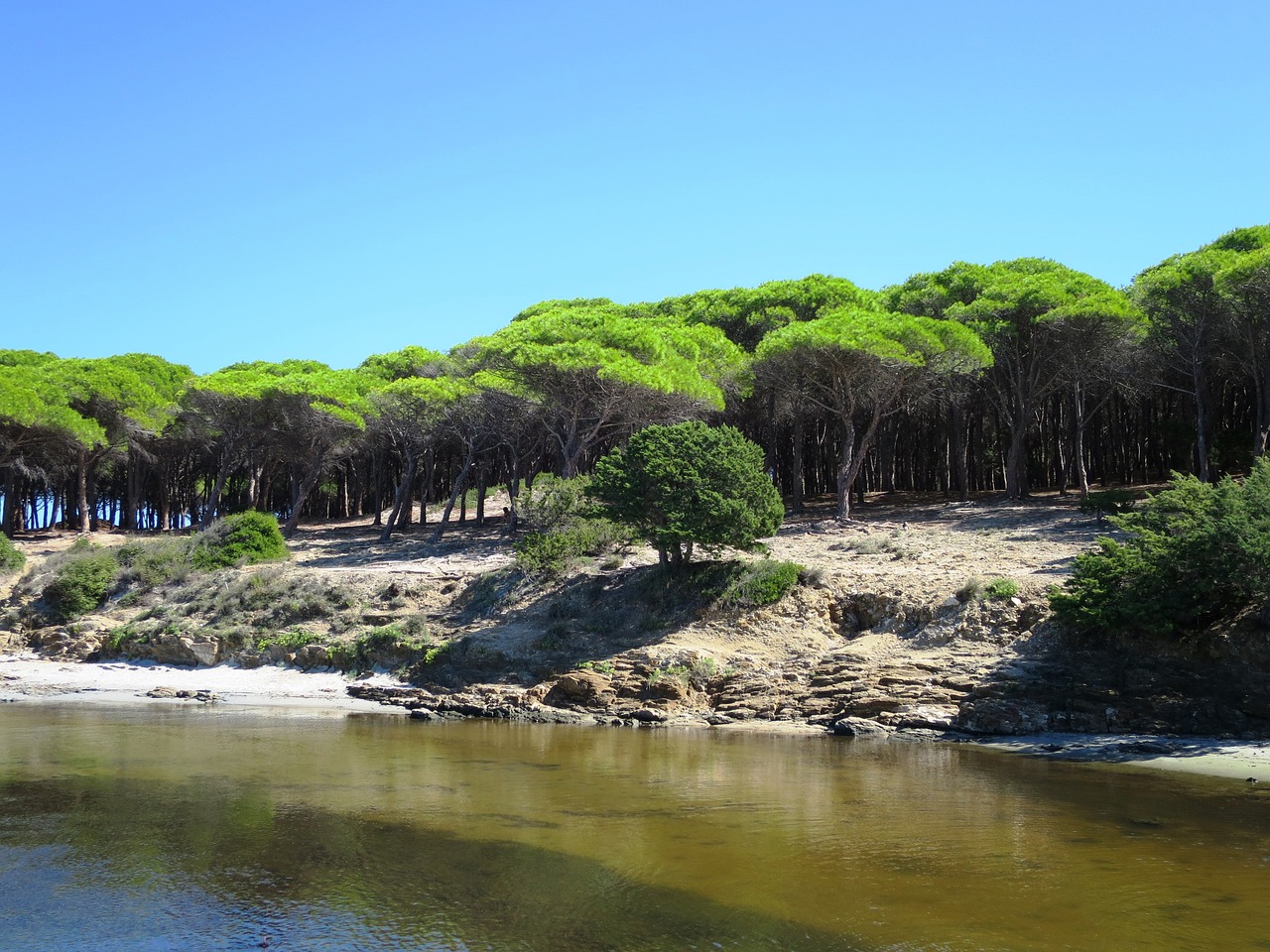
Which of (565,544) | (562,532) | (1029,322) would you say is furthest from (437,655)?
(1029,322)

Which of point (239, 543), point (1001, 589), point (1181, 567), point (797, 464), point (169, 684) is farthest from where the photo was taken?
point (797, 464)

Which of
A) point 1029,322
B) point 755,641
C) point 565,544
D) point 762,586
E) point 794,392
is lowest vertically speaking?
point 755,641

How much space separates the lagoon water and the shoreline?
1310mm

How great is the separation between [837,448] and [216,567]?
96.8 ft

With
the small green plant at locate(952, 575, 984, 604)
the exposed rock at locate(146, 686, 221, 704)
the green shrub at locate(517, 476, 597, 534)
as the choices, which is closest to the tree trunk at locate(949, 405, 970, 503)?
the small green plant at locate(952, 575, 984, 604)

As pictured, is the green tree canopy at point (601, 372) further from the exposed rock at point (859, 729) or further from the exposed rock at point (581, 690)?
the exposed rock at point (859, 729)

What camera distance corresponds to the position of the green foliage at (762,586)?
1061 inches

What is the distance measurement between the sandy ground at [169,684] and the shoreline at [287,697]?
1.0 inches

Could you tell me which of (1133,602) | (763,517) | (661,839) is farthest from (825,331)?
(661,839)

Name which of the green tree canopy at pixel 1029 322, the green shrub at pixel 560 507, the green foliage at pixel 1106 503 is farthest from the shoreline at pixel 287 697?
the green tree canopy at pixel 1029 322

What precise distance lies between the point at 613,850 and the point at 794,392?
94.9ft

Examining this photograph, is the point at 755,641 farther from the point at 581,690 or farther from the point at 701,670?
the point at 581,690

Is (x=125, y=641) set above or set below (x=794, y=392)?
below

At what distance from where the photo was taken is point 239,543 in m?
37.1
